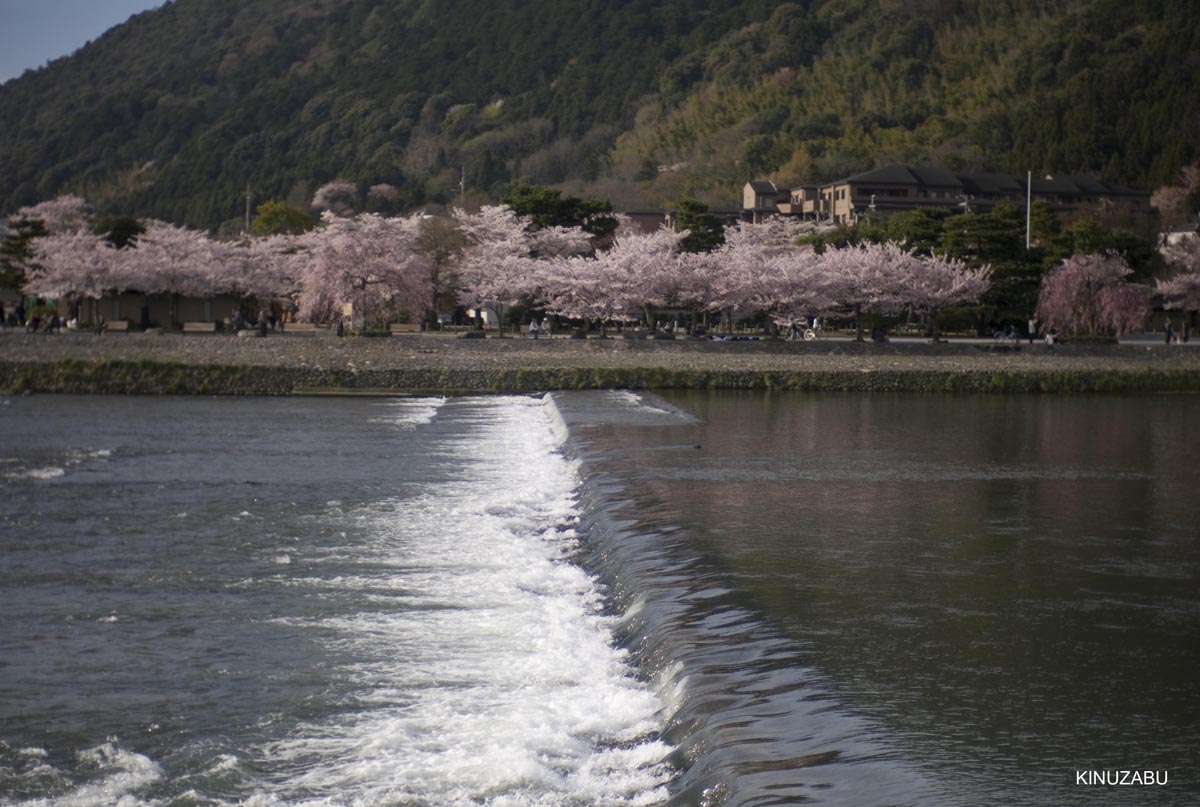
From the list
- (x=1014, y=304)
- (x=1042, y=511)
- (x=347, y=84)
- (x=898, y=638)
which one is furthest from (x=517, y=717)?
(x=347, y=84)

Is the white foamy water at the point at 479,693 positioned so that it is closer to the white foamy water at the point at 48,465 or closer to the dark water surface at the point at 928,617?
the dark water surface at the point at 928,617

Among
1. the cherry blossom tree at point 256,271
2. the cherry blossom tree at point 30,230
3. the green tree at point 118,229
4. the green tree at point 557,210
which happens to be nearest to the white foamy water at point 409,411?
the green tree at point 557,210

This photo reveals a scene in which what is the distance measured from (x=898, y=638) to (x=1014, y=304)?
5483 centimetres

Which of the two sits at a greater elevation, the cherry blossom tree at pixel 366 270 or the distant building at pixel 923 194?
the distant building at pixel 923 194

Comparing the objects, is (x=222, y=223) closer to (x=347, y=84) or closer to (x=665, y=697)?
(x=347, y=84)

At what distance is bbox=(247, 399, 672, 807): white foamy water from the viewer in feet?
21.8

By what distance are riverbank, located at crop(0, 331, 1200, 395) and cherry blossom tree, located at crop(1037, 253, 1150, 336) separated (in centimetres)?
743

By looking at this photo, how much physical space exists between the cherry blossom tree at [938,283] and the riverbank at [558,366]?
145 inches

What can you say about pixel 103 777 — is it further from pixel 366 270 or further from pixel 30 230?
pixel 30 230

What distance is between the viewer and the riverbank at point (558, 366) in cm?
3872

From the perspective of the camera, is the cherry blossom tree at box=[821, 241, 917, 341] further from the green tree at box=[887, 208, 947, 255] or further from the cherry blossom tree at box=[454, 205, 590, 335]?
the cherry blossom tree at box=[454, 205, 590, 335]

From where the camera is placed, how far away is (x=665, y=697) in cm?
758

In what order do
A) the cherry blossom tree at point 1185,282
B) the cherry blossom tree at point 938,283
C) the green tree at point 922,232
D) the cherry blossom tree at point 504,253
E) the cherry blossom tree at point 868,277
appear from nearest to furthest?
the cherry blossom tree at point 938,283, the cherry blossom tree at point 868,277, the cherry blossom tree at point 504,253, the green tree at point 922,232, the cherry blossom tree at point 1185,282

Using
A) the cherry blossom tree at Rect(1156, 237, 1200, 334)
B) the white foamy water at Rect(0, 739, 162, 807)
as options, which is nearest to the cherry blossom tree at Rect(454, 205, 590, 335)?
the cherry blossom tree at Rect(1156, 237, 1200, 334)
